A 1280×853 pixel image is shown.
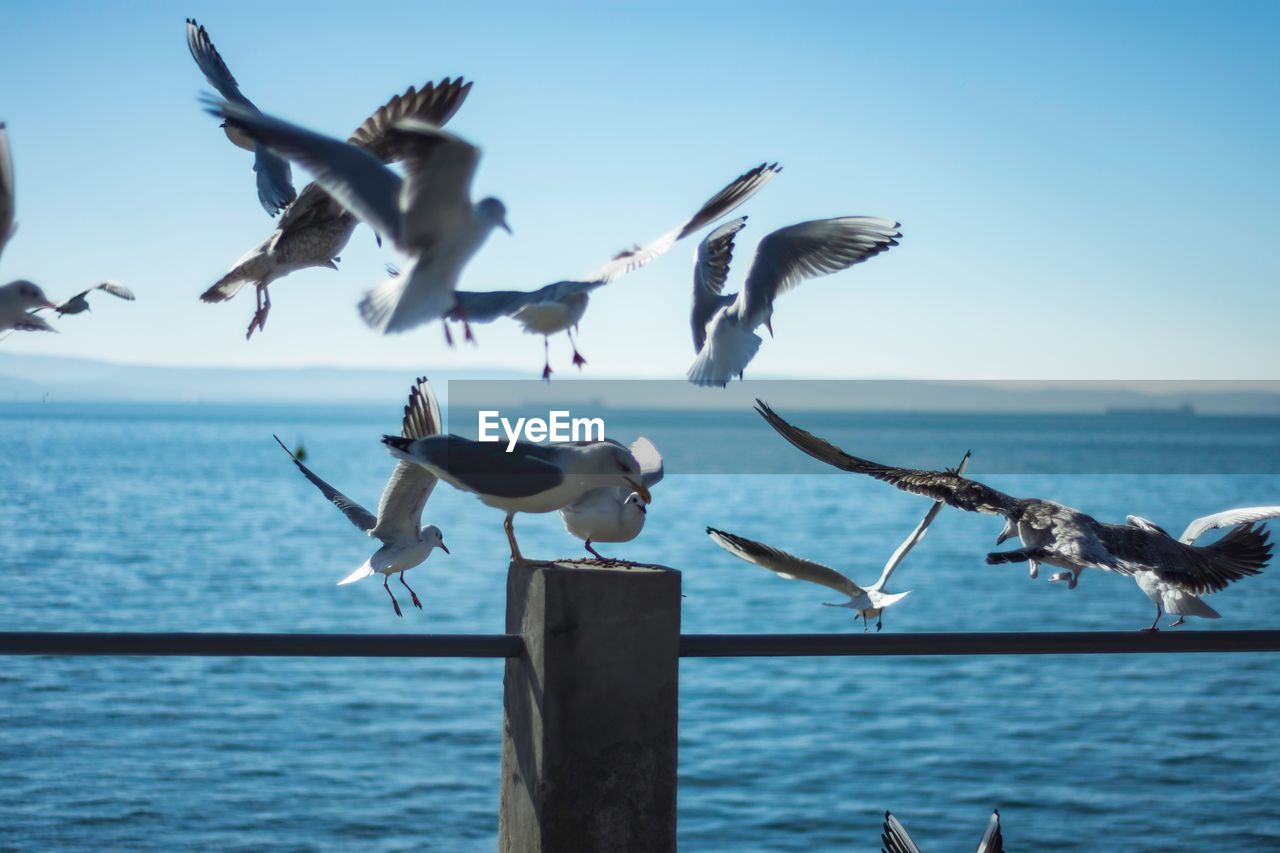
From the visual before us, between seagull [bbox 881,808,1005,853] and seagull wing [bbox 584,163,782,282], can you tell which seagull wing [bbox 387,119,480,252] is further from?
seagull [bbox 881,808,1005,853]

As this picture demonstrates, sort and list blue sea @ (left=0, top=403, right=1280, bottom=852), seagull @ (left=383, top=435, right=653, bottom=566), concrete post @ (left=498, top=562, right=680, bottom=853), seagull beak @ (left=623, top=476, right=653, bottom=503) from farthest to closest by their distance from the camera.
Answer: blue sea @ (left=0, top=403, right=1280, bottom=852), seagull beak @ (left=623, top=476, right=653, bottom=503), seagull @ (left=383, top=435, right=653, bottom=566), concrete post @ (left=498, top=562, right=680, bottom=853)

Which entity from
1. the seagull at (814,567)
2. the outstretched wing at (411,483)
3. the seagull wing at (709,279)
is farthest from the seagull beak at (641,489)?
the seagull wing at (709,279)

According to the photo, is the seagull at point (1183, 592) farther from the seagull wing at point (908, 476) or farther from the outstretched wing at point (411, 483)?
the outstretched wing at point (411, 483)

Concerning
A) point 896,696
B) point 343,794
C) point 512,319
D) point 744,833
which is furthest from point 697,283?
point 896,696

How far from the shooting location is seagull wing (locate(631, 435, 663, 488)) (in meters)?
3.26

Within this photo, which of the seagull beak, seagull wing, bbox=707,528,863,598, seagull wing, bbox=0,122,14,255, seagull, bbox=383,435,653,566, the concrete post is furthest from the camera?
seagull wing, bbox=0,122,14,255

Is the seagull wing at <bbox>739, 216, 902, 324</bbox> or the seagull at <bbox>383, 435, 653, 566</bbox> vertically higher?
the seagull wing at <bbox>739, 216, 902, 324</bbox>

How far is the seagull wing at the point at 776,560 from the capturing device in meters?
3.37

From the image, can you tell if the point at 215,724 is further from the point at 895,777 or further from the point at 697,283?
→ the point at 697,283

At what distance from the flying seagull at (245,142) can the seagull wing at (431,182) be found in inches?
45.3

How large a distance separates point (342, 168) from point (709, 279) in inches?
66.8

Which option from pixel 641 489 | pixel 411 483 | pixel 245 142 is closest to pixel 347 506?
pixel 411 483

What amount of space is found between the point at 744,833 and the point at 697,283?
24.7 ft

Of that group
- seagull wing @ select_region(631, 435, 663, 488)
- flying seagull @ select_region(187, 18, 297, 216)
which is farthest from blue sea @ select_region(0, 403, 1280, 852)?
flying seagull @ select_region(187, 18, 297, 216)
